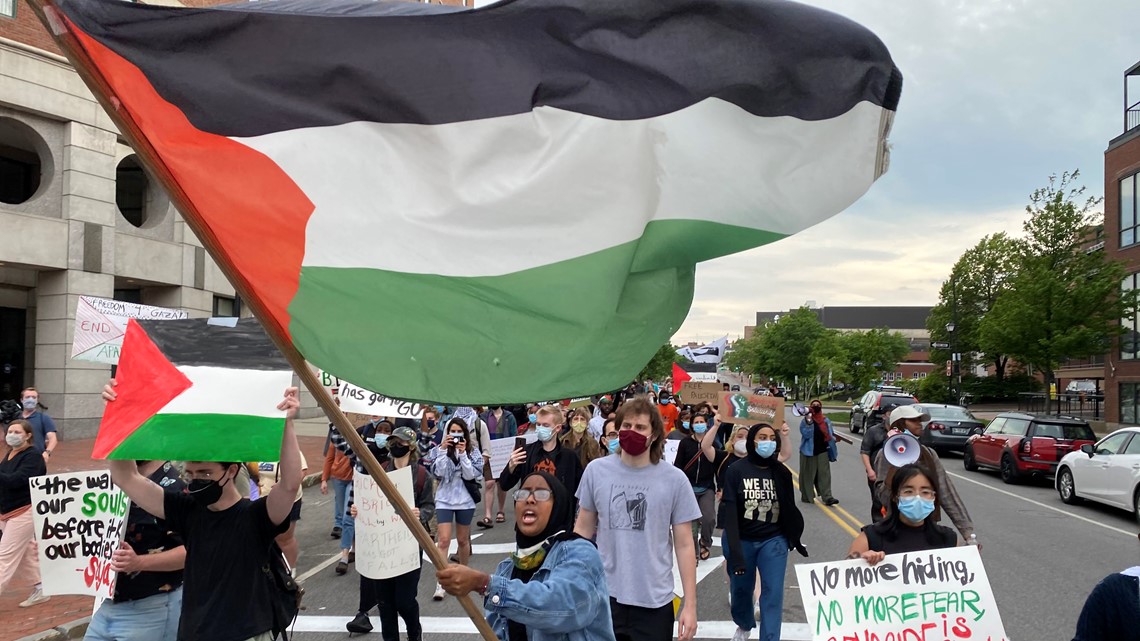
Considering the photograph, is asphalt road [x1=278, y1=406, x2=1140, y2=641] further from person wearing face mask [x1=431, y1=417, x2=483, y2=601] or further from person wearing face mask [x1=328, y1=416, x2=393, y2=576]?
person wearing face mask [x1=431, y1=417, x2=483, y2=601]

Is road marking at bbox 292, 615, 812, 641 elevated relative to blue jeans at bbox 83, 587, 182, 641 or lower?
lower

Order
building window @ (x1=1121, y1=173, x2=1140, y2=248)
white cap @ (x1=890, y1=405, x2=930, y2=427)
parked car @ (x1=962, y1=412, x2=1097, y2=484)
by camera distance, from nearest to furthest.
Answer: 1. white cap @ (x1=890, y1=405, x2=930, y2=427)
2. parked car @ (x1=962, y1=412, x2=1097, y2=484)
3. building window @ (x1=1121, y1=173, x2=1140, y2=248)

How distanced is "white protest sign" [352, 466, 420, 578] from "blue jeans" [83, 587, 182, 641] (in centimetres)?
173

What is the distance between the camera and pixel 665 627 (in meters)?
4.52

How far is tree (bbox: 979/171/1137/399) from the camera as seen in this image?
28.4 metres

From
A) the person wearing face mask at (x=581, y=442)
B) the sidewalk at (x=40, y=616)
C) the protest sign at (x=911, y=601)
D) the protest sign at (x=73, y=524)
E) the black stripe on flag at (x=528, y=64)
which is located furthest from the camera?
the person wearing face mask at (x=581, y=442)

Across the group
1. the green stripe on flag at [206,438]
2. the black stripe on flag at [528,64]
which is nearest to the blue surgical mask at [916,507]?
the black stripe on flag at [528,64]

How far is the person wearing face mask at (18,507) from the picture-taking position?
23.9 feet

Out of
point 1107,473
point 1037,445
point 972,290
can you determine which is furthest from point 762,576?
point 972,290

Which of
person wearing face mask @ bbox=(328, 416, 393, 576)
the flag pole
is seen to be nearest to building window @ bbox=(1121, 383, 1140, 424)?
person wearing face mask @ bbox=(328, 416, 393, 576)

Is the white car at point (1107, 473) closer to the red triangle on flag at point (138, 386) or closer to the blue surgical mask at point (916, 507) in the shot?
the blue surgical mask at point (916, 507)

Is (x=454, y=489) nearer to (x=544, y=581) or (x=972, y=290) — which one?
(x=544, y=581)

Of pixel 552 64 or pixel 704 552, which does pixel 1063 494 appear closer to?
pixel 704 552

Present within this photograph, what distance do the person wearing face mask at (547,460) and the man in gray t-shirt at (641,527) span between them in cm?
212
